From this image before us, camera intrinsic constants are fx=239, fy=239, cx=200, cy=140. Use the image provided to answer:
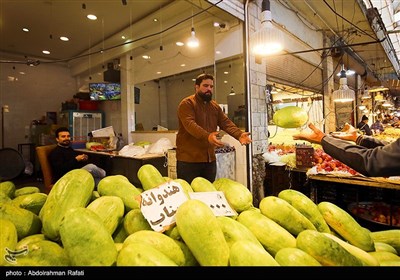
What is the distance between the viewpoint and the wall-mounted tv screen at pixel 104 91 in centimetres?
743

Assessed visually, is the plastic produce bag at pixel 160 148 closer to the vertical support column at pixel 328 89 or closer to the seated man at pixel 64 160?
the seated man at pixel 64 160

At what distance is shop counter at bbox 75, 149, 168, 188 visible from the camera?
4752 millimetres

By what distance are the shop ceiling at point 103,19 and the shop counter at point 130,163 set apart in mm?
2275

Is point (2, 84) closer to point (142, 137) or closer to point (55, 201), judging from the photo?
point (142, 137)

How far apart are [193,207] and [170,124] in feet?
27.4

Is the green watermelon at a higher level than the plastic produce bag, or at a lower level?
higher

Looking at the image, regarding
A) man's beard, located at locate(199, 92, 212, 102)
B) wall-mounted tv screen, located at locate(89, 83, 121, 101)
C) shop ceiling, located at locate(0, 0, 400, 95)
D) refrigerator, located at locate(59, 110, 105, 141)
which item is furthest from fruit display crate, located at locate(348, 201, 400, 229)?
refrigerator, located at locate(59, 110, 105, 141)

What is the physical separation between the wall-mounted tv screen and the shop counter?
7.39ft

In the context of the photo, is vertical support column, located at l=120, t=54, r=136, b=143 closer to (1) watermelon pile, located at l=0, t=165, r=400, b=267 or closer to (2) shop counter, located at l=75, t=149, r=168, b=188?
(2) shop counter, located at l=75, t=149, r=168, b=188

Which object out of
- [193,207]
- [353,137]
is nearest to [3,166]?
[193,207]

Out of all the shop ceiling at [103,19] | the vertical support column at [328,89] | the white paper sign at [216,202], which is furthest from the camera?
the vertical support column at [328,89]

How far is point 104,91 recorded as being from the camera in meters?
7.44

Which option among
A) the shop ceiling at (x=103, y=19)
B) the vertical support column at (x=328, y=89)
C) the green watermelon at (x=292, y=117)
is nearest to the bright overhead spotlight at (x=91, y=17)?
the shop ceiling at (x=103, y=19)
